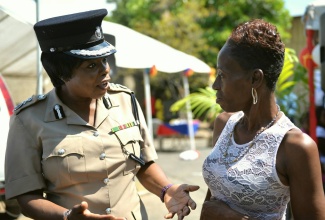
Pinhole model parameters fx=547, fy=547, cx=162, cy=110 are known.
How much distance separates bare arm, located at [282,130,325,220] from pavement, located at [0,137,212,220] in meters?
4.31

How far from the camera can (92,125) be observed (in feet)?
8.72

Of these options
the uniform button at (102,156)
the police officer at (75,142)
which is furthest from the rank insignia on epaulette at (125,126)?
the uniform button at (102,156)

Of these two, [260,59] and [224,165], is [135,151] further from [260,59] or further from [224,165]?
[260,59]

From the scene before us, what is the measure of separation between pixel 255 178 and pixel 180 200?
1.63 feet

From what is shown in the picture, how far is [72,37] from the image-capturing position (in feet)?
8.50

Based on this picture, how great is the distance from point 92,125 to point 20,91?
26.4ft

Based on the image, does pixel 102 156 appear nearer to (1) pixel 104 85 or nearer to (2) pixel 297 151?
(1) pixel 104 85

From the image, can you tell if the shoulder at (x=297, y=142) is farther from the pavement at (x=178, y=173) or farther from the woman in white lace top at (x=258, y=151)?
the pavement at (x=178, y=173)

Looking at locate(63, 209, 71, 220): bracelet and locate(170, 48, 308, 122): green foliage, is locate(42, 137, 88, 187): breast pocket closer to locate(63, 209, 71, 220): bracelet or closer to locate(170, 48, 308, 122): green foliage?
locate(63, 209, 71, 220): bracelet

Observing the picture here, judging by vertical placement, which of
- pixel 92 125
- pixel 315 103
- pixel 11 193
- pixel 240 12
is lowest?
pixel 240 12

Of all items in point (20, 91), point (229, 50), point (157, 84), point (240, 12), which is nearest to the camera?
point (229, 50)

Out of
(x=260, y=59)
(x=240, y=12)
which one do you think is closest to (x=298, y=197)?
(x=260, y=59)

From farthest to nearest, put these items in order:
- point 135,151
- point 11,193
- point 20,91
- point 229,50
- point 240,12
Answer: point 240,12, point 20,91, point 135,151, point 11,193, point 229,50

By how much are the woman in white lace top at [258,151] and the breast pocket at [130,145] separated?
0.43 m
